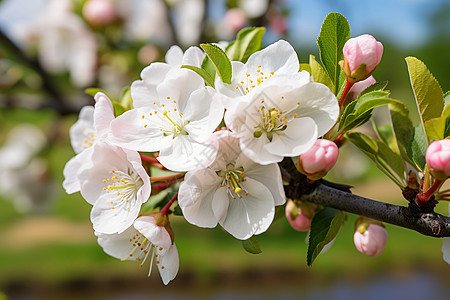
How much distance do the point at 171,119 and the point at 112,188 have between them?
135mm

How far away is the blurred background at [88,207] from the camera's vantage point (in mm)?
1839

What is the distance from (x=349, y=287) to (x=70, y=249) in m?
3.22

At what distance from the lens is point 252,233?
1.71ft

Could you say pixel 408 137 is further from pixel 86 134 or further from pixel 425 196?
pixel 86 134

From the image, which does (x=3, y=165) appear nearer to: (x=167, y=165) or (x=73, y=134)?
(x=73, y=134)

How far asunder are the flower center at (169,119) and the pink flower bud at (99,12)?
51.4 inches

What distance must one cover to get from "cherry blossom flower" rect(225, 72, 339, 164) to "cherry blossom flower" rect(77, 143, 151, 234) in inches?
6.0

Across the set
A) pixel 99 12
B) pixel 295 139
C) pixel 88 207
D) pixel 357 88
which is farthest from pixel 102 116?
pixel 88 207

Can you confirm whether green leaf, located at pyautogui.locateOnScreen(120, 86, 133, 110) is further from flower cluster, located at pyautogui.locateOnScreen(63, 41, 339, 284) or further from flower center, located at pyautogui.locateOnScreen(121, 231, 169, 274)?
flower center, located at pyautogui.locateOnScreen(121, 231, 169, 274)

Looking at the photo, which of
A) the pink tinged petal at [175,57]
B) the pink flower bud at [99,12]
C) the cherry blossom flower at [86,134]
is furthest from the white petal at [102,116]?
the pink flower bud at [99,12]

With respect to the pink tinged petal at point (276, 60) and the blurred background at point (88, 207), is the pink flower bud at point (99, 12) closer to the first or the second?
the blurred background at point (88, 207)

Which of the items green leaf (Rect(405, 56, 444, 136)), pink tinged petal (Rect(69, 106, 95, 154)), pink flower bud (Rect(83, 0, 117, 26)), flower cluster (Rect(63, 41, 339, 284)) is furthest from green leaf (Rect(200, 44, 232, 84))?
pink flower bud (Rect(83, 0, 117, 26))

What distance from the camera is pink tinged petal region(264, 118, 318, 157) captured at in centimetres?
49

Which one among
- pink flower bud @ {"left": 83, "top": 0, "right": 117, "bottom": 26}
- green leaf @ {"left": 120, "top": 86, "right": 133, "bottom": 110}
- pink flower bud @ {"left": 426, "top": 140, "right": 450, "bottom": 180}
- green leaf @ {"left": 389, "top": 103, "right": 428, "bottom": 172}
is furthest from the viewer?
pink flower bud @ {"left": 83, "top": 0, "right": 117, "bottom": 26}
